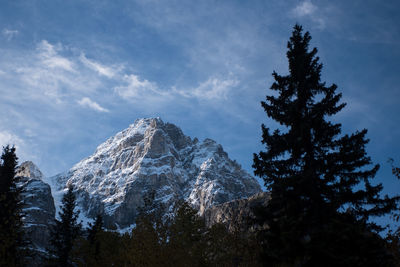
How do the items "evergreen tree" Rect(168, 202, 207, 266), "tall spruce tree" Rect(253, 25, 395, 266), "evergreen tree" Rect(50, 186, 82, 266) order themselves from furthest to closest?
"evergreen tree" Rect(50, 186, 82, 266) → "evergreen tree" Rect(168, 202, 207, 266) → "tall spruce tree" Rect(253, 25, 395, 266)

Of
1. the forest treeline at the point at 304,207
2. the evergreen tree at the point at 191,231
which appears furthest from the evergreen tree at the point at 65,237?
the forest treeline at the point at 304,207

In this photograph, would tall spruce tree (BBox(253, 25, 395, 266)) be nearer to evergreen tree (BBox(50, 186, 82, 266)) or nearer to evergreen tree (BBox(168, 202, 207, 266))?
evergreen tree (BBox(168, 202, 207, 266))

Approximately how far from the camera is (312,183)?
1332 centimetres

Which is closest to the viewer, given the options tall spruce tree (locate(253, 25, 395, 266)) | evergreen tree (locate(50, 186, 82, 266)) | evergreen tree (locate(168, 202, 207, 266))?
tall spruce tree (locate(253, 25, 395, 266))

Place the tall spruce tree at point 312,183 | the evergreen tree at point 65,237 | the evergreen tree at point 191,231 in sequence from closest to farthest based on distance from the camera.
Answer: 1. the tall spruce tree at point 312,183
2. the evergreen tree at point 191,231
3. the evergreen tree at point 65,237

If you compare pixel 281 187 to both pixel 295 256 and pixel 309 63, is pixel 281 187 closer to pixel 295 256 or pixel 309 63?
pixel 295 256

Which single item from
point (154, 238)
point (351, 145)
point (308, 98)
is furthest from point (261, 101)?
point (154, 238)

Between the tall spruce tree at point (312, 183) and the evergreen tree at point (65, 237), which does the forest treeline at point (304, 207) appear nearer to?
the tall spruce tree at point (312, 183)

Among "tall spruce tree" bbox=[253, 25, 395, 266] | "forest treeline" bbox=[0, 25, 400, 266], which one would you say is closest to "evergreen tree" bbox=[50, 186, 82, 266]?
"forest treeline" bbox=[0, 25, 400, 266]

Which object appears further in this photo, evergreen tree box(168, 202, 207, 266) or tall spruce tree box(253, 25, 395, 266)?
evergreen tree box(168, 202, 207, 266)

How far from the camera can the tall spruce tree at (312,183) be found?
39.0 ft

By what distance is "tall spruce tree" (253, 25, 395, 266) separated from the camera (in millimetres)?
11875

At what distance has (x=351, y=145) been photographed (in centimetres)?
1351

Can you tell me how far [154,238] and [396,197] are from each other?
9.77 m
